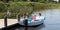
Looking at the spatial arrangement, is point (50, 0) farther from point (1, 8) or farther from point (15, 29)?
point (15, 29)

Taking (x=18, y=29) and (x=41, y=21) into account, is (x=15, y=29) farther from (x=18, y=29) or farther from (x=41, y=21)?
(x=41, y=21)

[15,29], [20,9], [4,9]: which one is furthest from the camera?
[4,9]

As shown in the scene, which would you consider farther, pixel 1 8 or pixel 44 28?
pixel 1 8

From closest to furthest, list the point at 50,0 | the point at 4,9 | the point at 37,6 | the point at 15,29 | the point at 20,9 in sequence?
the point at 15,29 < the point at 20,9 < the point at 4,9 < the point at 37,6 < the point at 50,0

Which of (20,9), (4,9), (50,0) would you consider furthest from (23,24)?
(50,0)

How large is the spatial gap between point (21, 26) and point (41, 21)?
2379 mm

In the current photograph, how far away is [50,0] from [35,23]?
4468cm

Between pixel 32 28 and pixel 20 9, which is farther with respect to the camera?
pixel 20 9

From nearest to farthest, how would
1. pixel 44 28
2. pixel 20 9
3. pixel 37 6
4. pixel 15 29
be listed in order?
pixel 15 29, pixel 44 28, pixel 20 9, pixel 37 6

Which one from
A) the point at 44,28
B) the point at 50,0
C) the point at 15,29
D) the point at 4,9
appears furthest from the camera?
the point at 50,0

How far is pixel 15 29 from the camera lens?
766 inches

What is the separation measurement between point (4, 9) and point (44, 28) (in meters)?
10.9

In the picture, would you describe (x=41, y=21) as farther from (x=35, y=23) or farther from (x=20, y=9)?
(x=20, y=9)

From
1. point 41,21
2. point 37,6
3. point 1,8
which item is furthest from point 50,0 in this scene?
point 41,21
